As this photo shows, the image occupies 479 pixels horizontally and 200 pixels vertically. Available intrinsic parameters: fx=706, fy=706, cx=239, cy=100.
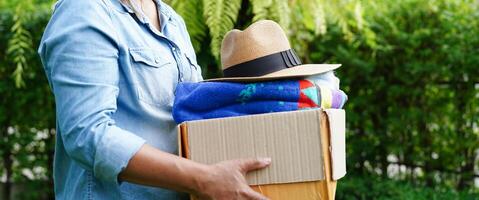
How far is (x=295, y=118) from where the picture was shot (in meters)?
1.30

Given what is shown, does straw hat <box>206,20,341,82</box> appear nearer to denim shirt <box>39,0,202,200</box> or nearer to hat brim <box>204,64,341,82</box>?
hat brim <box>204,64,341,82</box>

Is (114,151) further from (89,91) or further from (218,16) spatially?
(218,16)

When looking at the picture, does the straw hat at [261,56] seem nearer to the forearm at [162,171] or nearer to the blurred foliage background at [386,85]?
the forearm at [162,171]

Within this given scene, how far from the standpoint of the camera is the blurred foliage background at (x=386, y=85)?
4258 millimetres

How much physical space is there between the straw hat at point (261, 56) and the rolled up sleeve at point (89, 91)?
27cm

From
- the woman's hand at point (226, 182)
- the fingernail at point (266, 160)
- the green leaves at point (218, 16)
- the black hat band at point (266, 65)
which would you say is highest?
the black hat band at point (266, 65)

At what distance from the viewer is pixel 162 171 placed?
127cm

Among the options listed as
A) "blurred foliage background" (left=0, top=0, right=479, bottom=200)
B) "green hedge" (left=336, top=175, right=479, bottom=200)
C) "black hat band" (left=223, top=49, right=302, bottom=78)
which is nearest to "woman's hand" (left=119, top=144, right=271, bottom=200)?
"black hat band" (left=223, top=49, right=302, bottom=78)

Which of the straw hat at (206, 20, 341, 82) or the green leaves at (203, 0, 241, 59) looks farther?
the green leaves at (203, 0, 241, 59)

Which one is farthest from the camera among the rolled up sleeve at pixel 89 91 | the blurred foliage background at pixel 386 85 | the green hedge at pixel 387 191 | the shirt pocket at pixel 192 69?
the blurred foliage background at pixel 386 85

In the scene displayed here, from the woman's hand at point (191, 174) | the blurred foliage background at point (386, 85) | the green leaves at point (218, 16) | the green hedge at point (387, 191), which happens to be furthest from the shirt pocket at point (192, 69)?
the green hedge at point (387, 191)

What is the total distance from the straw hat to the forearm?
0.76 ft

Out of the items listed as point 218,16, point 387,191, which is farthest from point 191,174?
point 387,191

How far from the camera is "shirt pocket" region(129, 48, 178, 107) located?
138 cm
